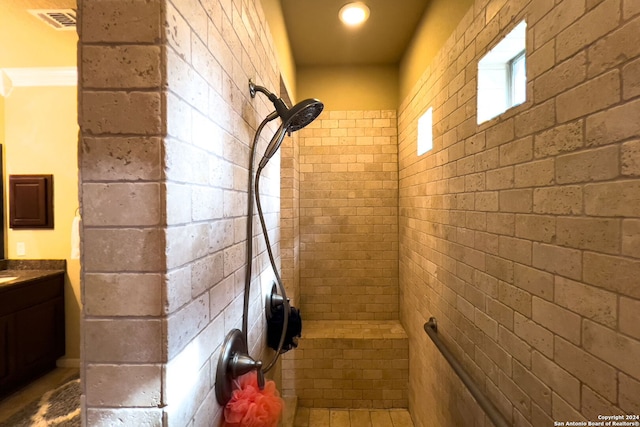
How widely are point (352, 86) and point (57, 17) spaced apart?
239 cm

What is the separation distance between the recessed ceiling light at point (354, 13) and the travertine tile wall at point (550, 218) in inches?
33.4

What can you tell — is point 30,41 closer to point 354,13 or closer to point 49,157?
point 49,157

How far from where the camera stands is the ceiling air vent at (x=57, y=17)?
73.2 inches

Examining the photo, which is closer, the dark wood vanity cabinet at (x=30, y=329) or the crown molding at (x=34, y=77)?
the dark wood vanity cabinet at (x=30, y=329)

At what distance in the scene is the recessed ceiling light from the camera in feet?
7.30

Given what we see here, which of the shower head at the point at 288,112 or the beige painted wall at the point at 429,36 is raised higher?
the beige painted wall at the point at 429,36

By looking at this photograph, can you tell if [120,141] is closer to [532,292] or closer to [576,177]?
[576,177]

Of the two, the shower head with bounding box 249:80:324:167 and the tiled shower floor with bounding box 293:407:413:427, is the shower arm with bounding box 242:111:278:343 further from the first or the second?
the tiled shower floor with bounding box 293:407:413:427

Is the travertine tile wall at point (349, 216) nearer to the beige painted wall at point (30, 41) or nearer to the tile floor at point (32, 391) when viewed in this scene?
the beige painted wall at point (30, 41)

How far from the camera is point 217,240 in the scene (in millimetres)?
946


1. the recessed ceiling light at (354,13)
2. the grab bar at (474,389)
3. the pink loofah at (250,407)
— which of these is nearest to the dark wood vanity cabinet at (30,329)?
the pink loofah at (250,407)

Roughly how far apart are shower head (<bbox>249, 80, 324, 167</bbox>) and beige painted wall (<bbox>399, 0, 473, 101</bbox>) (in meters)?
0.97

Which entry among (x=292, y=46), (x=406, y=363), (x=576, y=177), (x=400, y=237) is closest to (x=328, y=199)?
(x=400, y=237)

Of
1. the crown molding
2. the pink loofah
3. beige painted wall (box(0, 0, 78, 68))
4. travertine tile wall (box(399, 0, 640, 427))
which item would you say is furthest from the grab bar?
the crown molding
